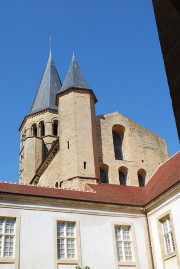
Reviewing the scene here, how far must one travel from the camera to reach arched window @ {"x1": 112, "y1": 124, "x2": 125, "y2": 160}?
96.7 ft

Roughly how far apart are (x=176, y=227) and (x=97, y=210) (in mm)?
3708

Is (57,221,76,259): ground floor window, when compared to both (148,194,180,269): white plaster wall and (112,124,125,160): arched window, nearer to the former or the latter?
(148,194,180,269): white plaster wall

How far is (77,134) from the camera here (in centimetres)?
2650

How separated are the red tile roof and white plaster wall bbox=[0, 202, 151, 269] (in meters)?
0.65

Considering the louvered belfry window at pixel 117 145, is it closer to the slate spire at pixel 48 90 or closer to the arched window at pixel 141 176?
the arched window at pixel 141 176

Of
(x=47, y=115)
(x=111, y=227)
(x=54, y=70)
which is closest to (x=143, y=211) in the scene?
(x=111, y=227)

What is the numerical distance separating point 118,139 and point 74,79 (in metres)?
5.70

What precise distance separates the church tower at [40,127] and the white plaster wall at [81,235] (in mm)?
20600

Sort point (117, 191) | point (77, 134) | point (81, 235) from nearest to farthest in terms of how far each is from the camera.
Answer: point (81, 235) < point (117, 191) < point (77, 134)

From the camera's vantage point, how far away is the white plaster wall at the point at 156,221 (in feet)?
55.6

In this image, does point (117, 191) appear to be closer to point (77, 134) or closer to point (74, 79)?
point (77, 134)

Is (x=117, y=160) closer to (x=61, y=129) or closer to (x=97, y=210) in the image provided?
(x=61, y=129)

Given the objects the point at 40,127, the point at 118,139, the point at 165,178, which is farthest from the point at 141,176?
the point at 40,127

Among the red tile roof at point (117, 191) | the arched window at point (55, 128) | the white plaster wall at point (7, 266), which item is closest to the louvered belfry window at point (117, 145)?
the red tile roof at point (117, 191)
